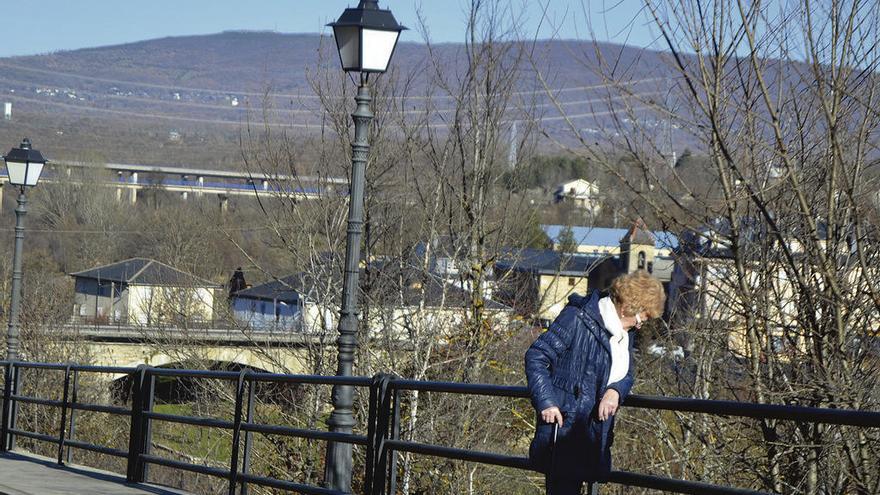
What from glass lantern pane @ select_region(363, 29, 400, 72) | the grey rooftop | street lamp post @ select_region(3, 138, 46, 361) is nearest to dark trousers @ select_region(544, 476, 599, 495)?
glass lantern pane @ select_region(363, 29, 400, 72)

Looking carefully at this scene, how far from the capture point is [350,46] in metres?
9.96

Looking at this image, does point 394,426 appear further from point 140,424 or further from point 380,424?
point 140,424

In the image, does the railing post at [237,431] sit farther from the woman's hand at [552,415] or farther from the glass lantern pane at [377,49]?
the woman's hand at [552,415]

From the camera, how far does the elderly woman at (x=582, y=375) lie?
547 centimetres

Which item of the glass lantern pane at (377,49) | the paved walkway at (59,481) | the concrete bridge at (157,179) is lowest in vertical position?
the paved walkway at (59,481)

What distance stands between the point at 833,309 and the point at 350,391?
3576 millimetres

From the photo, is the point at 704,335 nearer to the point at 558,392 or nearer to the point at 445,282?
the point at 558,392

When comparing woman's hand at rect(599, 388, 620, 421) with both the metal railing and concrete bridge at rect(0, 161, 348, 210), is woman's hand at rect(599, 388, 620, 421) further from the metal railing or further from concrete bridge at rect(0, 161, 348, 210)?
concrete bridge at rect(0, 161, 348, 210)

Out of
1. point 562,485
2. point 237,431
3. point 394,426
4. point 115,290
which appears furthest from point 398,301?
point 115,290

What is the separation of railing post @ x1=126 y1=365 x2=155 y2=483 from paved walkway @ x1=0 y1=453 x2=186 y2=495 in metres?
0.14

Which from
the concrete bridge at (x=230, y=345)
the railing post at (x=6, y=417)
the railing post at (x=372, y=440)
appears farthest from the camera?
the concrete bridge at (x=230, y=345)

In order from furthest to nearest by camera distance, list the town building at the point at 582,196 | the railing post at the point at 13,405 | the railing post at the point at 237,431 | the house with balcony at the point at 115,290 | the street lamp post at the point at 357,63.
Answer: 1. the house with balcony at the point at 115,290
2. the town building at the point at 582,196
3. the railing post at the point at 13,405
4. the street lamp post at the point at 357,63
5. the railing post at the point at 237,431

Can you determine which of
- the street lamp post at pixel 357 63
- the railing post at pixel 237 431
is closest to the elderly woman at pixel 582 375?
the railing post at pixel 237 431

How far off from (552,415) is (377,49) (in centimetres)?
516
